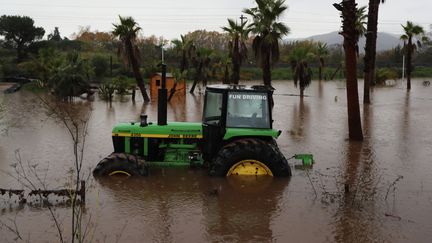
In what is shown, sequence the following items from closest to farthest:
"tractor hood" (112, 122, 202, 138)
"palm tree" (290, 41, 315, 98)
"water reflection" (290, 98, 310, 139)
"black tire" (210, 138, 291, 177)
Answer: "black tire" (210, 138, 291, 177)
"tractor hood" (112, 122, 202, 138)
"water reflection" (290, 98, 310, 139)
"palm tree" (290, 41, 315, 98)

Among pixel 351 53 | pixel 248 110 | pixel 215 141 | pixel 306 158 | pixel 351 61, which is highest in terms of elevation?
pixel 351 53

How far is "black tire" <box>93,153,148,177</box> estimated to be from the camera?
969 cm

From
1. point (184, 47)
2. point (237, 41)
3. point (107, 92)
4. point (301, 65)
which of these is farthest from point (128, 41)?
point (301, 65)

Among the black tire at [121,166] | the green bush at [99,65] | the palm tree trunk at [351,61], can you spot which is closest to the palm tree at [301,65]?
the palm tree trunk at [351,61]

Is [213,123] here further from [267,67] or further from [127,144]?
[267,67]

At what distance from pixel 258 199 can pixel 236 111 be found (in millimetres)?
2079

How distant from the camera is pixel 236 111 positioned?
9.95 m

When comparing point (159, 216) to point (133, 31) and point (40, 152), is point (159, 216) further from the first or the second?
point (133, 31)

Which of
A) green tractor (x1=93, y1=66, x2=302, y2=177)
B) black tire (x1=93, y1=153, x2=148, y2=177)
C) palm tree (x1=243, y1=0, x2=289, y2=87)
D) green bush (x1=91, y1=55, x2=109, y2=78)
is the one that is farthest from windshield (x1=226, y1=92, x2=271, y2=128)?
green bush (x1=91, y1=55, x2=109, y2=78)

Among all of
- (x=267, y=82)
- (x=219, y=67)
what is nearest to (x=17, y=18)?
(x=219, y=67)

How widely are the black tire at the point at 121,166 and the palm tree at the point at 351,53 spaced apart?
8.00 meters

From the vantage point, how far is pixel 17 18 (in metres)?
55.6

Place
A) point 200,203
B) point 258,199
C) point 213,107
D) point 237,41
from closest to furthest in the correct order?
point 200,203
point 258,199
point 213,107
point 237,41

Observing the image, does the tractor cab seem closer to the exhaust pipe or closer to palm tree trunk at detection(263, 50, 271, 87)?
the exhaust pipe
